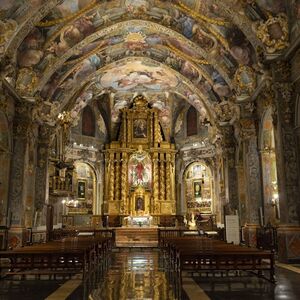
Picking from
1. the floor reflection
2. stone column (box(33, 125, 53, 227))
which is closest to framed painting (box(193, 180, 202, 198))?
stone column (box(33, 125, 53, 227))

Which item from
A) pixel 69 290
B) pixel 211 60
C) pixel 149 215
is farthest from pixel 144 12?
pixel 149 215

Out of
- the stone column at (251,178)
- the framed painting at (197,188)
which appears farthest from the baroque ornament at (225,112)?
the framed painting at (197,188)

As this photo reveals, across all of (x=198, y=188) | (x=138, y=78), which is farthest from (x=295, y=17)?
(x=198, y=188)

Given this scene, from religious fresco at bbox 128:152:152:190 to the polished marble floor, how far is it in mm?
22218

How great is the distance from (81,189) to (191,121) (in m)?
10.6

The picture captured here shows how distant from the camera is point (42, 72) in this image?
17688 millimetres

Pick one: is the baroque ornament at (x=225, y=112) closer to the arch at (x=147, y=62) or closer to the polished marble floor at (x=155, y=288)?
the arch at (x=147, y=62)

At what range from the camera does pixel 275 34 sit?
12383mm

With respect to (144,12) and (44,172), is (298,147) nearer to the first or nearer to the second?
→ (144,12)

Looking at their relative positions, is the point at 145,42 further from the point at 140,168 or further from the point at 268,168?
the point at 140,168

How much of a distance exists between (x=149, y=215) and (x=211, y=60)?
15135 millimetres

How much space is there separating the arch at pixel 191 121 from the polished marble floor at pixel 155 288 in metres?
22.6

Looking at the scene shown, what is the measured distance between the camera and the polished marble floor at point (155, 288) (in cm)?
621

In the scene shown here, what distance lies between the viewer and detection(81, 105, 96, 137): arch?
30.9 m
